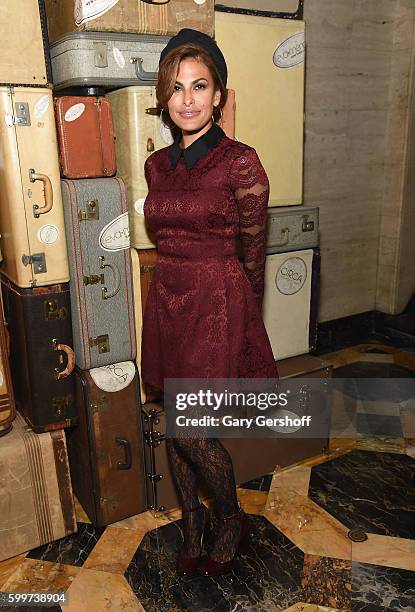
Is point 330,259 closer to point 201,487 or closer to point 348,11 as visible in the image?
point 348,11

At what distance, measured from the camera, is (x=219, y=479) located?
196 centimetres

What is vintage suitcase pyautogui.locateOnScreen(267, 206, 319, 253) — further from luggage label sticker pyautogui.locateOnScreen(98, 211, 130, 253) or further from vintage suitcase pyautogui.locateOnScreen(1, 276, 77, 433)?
vintage suitcase pyautogui.locateOnScreen(1, 276, 77, 433)

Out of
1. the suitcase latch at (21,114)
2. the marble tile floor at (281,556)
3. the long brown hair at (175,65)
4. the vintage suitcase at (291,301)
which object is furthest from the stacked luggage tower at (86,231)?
the vintage suitcase at (291,301)

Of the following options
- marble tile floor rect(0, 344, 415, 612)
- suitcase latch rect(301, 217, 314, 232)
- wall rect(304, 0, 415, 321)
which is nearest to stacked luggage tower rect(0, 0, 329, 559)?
marble tile floor rect(0, 344, 415, 612)

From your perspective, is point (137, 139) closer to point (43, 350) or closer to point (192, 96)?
point (192, 96)

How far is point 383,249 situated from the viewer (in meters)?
4.12

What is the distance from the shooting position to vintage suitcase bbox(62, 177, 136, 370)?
77.9 inches

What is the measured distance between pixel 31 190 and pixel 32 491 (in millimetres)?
1091

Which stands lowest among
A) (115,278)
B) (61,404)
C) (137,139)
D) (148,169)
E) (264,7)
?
(61,404)

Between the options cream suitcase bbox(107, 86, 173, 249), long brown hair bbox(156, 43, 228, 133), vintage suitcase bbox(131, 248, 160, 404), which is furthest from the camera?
vintage suitcase bbox(131, 248, 160, 404)

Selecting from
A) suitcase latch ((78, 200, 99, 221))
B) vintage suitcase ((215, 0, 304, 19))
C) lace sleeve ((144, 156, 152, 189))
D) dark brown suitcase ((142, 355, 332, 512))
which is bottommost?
dark brown suitcase ((142, 355, 332, 512))

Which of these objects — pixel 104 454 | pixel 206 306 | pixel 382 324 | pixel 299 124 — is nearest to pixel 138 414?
pixel 104 454

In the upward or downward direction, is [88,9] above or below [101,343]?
above

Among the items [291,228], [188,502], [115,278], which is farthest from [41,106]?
[188,502]
